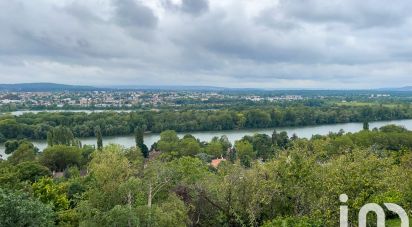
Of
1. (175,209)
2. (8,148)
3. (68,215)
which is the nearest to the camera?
(175,209)

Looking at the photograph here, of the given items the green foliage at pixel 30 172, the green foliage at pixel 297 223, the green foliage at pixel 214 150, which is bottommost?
the green foliage at pixel 214 150

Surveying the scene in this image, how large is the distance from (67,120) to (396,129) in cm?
4396

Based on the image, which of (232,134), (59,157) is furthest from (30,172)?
(232,134)

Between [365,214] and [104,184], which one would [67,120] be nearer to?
[104,184]

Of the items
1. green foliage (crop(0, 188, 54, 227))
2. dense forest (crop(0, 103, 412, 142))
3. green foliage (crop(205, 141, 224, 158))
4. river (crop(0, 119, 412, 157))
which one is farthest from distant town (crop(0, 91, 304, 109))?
green foliage (crop(0, 188, 54, 227))

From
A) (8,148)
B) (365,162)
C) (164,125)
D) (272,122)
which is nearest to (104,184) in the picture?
(365,162)

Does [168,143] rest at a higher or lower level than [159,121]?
higher

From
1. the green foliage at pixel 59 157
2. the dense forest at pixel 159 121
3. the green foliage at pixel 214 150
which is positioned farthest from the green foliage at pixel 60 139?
the green foliage at pixel 214 150

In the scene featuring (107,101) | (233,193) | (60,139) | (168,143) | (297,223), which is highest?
(297,223)

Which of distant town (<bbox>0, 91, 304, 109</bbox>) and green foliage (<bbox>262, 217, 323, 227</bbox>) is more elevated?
green foliage (<bbox>262, 217, 323, 227</bbox>)

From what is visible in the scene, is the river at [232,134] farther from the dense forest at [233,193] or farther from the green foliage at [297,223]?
the green foliage at [297,223]

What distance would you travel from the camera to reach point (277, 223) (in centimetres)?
922

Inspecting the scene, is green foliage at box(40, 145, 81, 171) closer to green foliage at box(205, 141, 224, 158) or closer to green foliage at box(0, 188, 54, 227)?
green foliage at box(205, 141, 224, 158)

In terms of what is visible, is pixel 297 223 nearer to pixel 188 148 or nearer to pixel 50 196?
pixel 50 196
